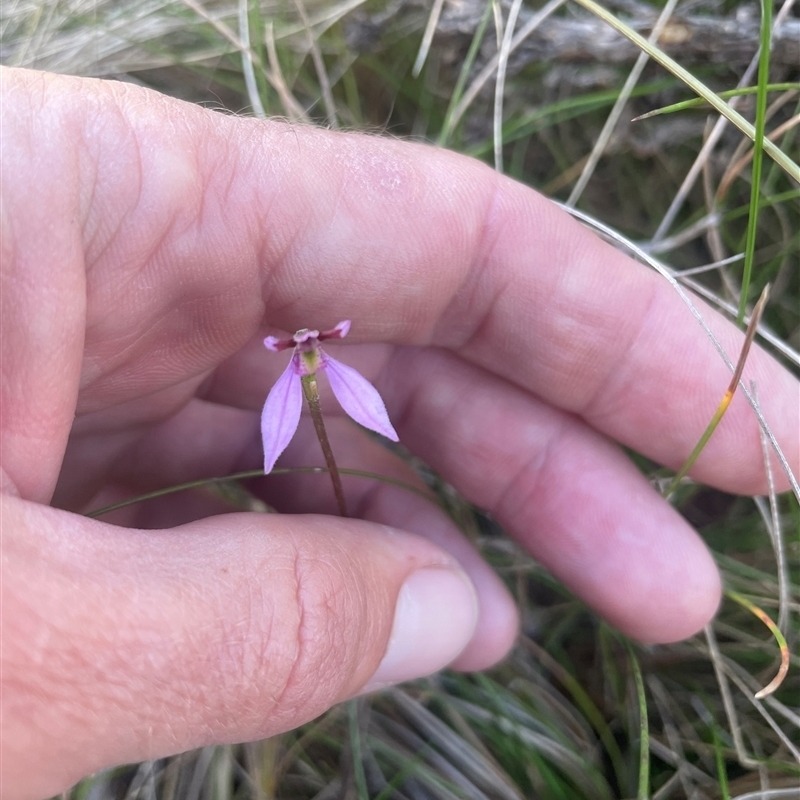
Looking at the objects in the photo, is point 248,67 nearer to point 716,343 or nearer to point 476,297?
point 476,297

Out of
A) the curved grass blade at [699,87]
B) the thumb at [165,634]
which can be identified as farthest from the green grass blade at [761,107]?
the thumb at [165,634]

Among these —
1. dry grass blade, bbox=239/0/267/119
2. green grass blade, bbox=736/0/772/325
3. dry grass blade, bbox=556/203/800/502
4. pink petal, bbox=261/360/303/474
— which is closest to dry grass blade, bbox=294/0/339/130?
dry grass blade, bbox=239/0/267/119

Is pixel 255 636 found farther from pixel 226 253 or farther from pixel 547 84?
pixel 547 84

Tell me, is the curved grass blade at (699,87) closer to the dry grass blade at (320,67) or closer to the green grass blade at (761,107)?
the green grass blade at (761,107)

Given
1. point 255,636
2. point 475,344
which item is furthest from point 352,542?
point 475,344

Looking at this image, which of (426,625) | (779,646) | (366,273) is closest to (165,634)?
(426,625)
